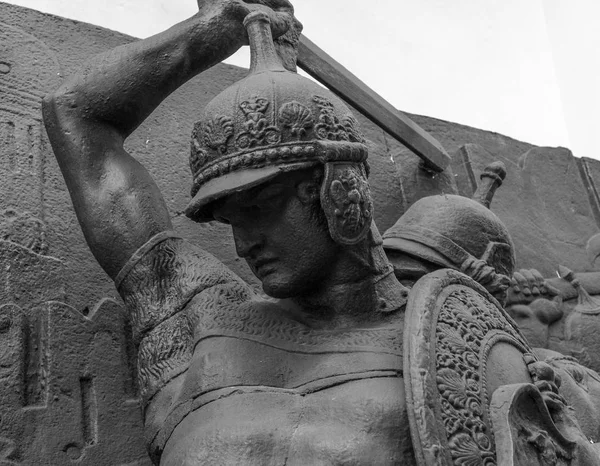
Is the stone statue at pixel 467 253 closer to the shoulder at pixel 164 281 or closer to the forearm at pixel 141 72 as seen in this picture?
the shoulder at pixel 164 281

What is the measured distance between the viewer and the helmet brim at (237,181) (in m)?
2.61

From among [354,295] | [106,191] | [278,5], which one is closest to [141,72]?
[106,191]

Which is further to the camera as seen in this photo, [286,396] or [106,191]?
[106,191]

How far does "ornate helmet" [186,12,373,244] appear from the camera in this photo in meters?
2.64

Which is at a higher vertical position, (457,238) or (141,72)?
(141,72)

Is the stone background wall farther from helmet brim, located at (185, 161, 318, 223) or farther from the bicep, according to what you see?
helmet brim, located at (185, 161, 318, 223)

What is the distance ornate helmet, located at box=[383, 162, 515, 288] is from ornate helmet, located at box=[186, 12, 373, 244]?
2.31 ft

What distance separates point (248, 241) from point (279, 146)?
287 millimetres

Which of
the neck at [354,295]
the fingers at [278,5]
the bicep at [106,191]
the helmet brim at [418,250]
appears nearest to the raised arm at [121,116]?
the bicep at [106,191]

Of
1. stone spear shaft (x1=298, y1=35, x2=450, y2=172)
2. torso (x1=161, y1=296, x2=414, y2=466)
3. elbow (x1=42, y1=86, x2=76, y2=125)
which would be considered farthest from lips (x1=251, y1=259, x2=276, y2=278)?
stone spear shaft (x1=298, y1=35, x2=450, y2=172)

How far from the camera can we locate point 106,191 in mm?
3088

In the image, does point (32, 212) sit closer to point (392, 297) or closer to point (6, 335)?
point (6, 335)

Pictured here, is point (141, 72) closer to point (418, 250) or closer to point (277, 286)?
point (277, 286)

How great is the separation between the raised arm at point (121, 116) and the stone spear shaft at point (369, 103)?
65cm
